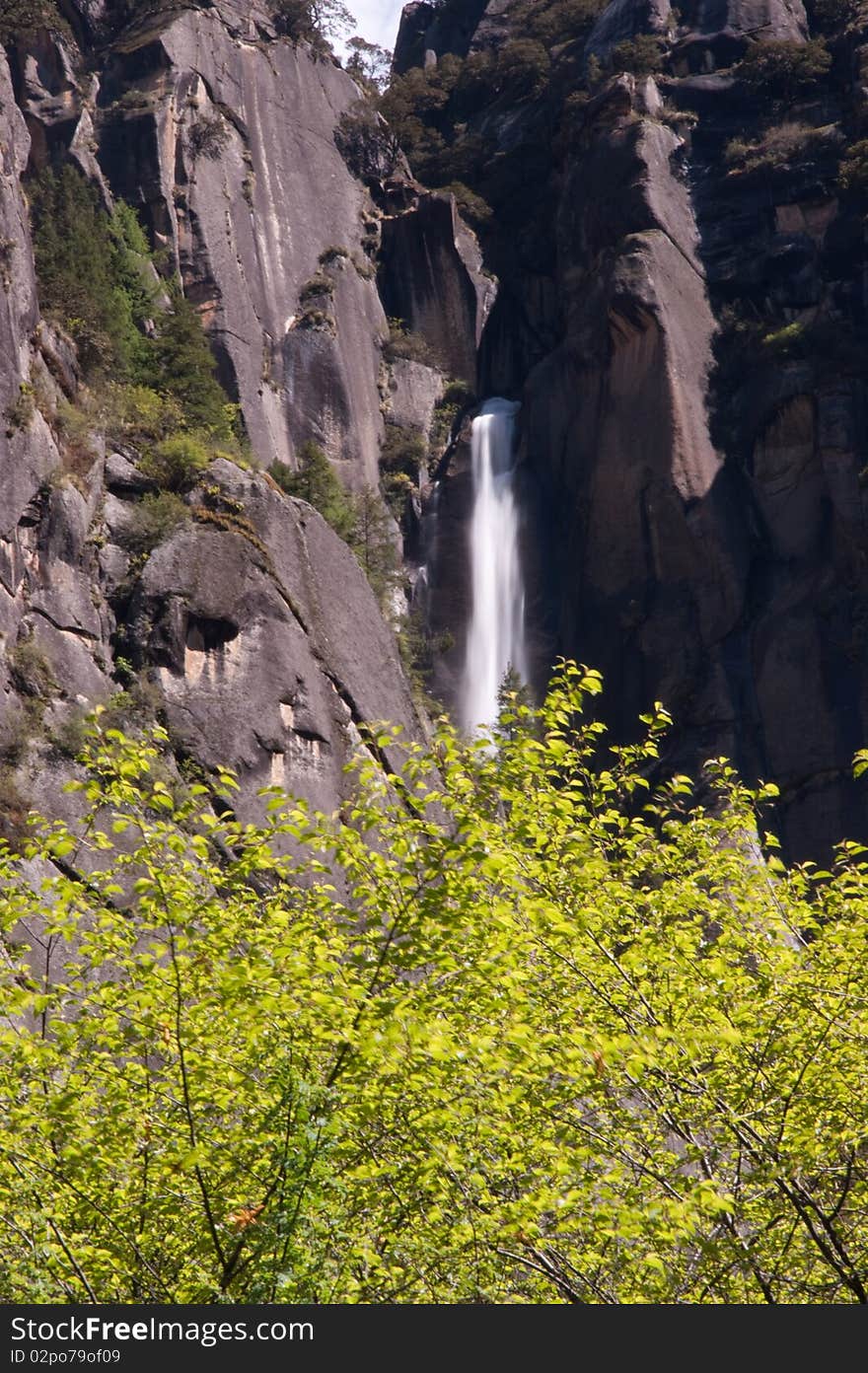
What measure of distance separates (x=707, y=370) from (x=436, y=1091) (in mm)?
43516

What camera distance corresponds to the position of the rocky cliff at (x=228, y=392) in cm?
2842

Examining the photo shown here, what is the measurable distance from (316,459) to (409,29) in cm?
5135

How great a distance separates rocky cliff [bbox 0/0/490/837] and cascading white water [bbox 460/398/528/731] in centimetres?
302

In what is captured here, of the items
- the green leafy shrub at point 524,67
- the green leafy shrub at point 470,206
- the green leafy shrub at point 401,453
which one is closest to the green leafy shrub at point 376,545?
the green leafy shrub at point 401,453

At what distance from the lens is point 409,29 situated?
3219 inches

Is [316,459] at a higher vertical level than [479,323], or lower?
lower

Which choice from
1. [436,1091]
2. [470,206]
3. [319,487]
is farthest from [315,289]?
[436,1091]

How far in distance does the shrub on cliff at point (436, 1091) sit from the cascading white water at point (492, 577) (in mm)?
35401

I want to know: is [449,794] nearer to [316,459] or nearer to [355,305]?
[316,459]

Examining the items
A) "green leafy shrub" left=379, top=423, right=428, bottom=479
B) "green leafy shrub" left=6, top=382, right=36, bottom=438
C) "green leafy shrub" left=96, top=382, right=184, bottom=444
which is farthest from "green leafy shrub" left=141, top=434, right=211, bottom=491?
"green leafy shrub" left=379, top=423, right=428, bottom=479

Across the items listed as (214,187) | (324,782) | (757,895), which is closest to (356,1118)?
(757,895)

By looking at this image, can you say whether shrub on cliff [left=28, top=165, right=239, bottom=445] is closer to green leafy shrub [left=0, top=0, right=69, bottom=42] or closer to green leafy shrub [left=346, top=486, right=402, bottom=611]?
green leafy shrub [left=0, top=0, right=69, bottom=42]

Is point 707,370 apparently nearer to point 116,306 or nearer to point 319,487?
point 319,487

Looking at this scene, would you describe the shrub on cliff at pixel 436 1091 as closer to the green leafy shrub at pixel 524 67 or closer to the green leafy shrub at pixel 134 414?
the green leafy shrub at pixel 134 414
